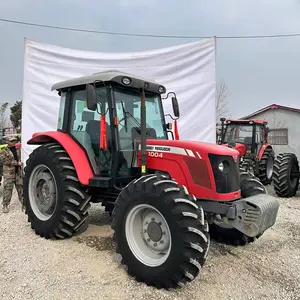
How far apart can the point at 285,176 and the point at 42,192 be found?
20.0 feet

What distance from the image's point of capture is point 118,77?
427 cm

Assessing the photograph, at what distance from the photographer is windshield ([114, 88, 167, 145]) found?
173 inches

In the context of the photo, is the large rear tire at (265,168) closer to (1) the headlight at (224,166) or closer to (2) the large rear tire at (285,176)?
(2) the large rear tire at (285,176)

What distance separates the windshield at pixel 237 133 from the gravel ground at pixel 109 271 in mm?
6249

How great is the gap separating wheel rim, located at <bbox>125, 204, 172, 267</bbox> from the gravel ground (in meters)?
0.30

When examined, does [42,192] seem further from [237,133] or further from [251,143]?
[237,133]

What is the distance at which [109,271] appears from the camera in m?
3.65

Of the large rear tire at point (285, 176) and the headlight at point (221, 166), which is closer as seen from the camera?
the headlight at point (221, 166)

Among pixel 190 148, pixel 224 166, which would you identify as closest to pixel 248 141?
pixel 224 166

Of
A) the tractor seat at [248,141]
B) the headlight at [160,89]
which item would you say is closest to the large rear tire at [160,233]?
the headlight at [160,89]

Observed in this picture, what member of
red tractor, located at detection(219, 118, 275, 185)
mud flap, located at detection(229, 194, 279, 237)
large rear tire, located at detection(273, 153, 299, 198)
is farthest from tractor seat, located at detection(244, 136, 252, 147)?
mud flap, located at detection(229, 194, 279, 237)

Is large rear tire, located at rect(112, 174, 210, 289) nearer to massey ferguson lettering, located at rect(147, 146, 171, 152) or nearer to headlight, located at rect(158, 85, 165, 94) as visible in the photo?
massey ferguson lettering, located at rect(147, 146, 171, 152)

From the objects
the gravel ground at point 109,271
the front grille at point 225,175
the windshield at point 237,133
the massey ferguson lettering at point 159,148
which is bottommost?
the gravel ground at point 109,271

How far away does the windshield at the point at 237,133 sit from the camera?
11.0 meters
